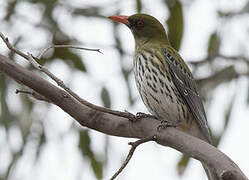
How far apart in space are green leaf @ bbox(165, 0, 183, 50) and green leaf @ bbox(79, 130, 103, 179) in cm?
84

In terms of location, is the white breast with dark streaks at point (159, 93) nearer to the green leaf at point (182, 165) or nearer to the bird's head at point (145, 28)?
the bird's head at point (145, 28)

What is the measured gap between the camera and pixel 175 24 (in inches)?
152

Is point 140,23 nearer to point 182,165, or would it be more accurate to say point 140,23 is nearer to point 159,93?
point 159,93

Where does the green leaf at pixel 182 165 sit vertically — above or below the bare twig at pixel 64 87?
below

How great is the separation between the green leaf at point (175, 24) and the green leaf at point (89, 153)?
84 centimetres

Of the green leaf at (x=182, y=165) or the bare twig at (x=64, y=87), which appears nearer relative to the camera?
the bare twig at (x=64, y=87)

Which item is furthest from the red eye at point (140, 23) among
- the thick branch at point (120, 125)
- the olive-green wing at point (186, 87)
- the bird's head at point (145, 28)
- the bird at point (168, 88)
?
the thick branch at point (120, 125)

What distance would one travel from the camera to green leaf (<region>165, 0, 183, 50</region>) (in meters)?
3.82

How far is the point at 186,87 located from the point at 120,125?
53.1 inches

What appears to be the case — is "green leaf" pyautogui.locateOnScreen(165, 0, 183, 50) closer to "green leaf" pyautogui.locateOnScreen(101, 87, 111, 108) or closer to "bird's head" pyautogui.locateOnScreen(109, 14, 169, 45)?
"bird's head" pyautogui.locateOnScreen(109, 14, 169, 45)

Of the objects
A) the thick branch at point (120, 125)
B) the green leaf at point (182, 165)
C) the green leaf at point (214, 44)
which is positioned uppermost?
the green leaf at point (214, 44)

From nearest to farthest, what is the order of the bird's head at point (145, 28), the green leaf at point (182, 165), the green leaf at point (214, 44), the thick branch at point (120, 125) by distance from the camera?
the thick branch at point (120, 125) → the bird's head at point (145, 28) → the green leaf at point (182, 165) → the green leaf at point (214, 44)

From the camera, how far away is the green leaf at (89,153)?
3820 mm

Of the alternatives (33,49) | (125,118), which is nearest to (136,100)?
(33,49)
